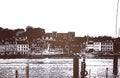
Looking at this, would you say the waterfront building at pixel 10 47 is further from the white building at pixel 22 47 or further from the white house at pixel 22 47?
the white building at pixel 22 47

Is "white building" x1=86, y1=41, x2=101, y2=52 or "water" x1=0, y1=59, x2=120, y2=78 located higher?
"white building" x1=86, y1=41, x2=101, y2=52

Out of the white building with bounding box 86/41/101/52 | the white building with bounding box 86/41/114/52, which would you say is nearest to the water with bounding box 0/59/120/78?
the white building with bounding box 86/41/101/52

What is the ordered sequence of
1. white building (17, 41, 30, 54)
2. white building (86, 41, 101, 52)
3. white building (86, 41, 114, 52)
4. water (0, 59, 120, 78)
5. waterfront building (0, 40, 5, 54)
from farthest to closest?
white building (86, 41, 114, 52), white building (86, 41, 101, 52), waterfront building (0, 40, 5, 54), white building (17, 41, 30, 54), water (0, 59, 120, 78)

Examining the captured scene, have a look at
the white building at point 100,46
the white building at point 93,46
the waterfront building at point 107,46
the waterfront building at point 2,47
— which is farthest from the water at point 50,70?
the waterfront building at point 107,46

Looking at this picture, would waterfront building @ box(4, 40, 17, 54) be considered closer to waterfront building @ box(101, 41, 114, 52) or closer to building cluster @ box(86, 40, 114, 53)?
building cluster @ box(86, 40, 114, 53)

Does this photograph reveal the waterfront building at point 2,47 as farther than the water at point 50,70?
Yes

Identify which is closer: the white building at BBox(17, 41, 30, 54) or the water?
the water

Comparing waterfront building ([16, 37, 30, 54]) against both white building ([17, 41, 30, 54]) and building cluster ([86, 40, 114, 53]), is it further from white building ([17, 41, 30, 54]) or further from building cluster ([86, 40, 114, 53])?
building cluster ([86, 40, 114, 53])

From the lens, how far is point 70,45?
177625 mm

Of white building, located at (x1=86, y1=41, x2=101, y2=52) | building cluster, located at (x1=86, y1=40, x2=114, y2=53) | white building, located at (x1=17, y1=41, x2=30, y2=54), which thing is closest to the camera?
white building, located at (x1=17, y1=41, x2=30, y2=54)

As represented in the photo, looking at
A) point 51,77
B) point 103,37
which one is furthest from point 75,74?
point 103,37

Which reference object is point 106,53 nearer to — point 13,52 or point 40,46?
point 40,46

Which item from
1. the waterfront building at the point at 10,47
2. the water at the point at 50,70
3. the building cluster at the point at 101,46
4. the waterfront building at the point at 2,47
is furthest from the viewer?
the building cluster at the point at 101,46

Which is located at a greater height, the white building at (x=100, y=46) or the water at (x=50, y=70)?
the white building at (x=100, y=46)
